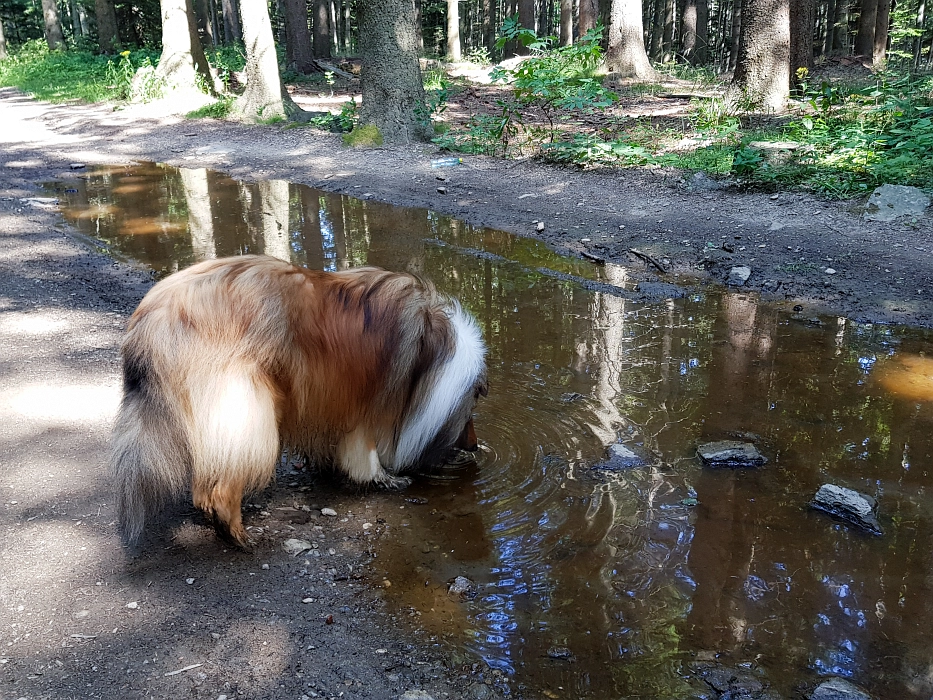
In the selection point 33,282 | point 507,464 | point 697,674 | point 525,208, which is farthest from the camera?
point 525,208

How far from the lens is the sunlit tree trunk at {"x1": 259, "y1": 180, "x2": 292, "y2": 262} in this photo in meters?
7.91

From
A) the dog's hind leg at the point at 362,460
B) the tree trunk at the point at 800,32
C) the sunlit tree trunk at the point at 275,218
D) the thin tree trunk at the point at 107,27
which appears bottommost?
the dog's hind leg at the point at 362,460

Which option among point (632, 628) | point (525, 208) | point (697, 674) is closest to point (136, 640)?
point (632, 628)

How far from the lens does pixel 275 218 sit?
30.2 ft

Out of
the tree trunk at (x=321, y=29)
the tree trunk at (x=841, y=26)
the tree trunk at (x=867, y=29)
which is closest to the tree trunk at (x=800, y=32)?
the tree trunk at (x=867, y=29)

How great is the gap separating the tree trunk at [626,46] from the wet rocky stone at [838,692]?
17.0 metres

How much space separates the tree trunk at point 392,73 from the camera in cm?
1205

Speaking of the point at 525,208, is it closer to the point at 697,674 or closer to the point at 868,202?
the point at 868,202

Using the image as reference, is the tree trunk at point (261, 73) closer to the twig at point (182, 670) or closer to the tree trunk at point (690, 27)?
the tree trunk at point (690, 27)

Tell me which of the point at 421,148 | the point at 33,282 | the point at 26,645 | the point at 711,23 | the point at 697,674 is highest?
the point at 711,23

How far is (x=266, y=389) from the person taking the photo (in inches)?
Result: 127

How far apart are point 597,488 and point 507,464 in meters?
0.53

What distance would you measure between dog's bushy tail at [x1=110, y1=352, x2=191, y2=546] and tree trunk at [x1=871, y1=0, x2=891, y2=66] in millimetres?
21445

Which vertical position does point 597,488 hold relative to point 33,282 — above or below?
below
